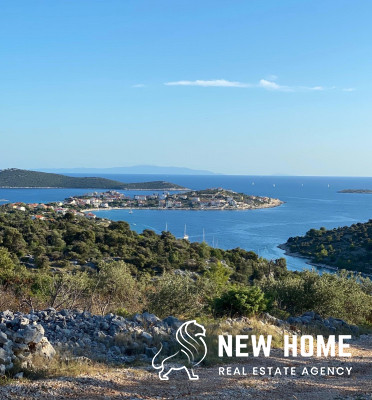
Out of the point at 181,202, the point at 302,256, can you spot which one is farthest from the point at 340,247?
the point at 181,202

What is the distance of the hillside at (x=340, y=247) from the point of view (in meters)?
45.5

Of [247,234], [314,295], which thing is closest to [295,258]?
[247,234]

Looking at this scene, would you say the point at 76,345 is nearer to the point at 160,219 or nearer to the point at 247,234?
the point at 247,234

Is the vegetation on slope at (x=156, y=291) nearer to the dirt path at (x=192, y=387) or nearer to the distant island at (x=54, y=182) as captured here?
the dirt path at (x=192, y=387)

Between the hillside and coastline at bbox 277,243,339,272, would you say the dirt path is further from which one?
coastline at bbox 277,243,339,272

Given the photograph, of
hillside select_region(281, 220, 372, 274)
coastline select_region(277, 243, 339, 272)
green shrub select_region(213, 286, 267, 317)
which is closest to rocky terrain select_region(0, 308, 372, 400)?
green shrub select_region(213, 286, 267, 317)

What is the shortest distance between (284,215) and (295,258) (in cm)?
4914

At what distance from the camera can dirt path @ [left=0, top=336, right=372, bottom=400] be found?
5.20m

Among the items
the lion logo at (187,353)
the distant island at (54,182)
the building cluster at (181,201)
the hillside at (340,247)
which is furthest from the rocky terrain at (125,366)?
the distant island at (54,182)

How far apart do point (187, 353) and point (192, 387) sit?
5.09ft

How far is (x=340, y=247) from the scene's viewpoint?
173 feet

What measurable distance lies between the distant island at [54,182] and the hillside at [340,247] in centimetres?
11847

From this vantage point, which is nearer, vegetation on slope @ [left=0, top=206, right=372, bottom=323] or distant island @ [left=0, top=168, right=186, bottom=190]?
vegetation on slope @ [left=0, top=206, right=372, bottom=323]

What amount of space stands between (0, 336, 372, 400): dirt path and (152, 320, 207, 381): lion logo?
157 millimetres
